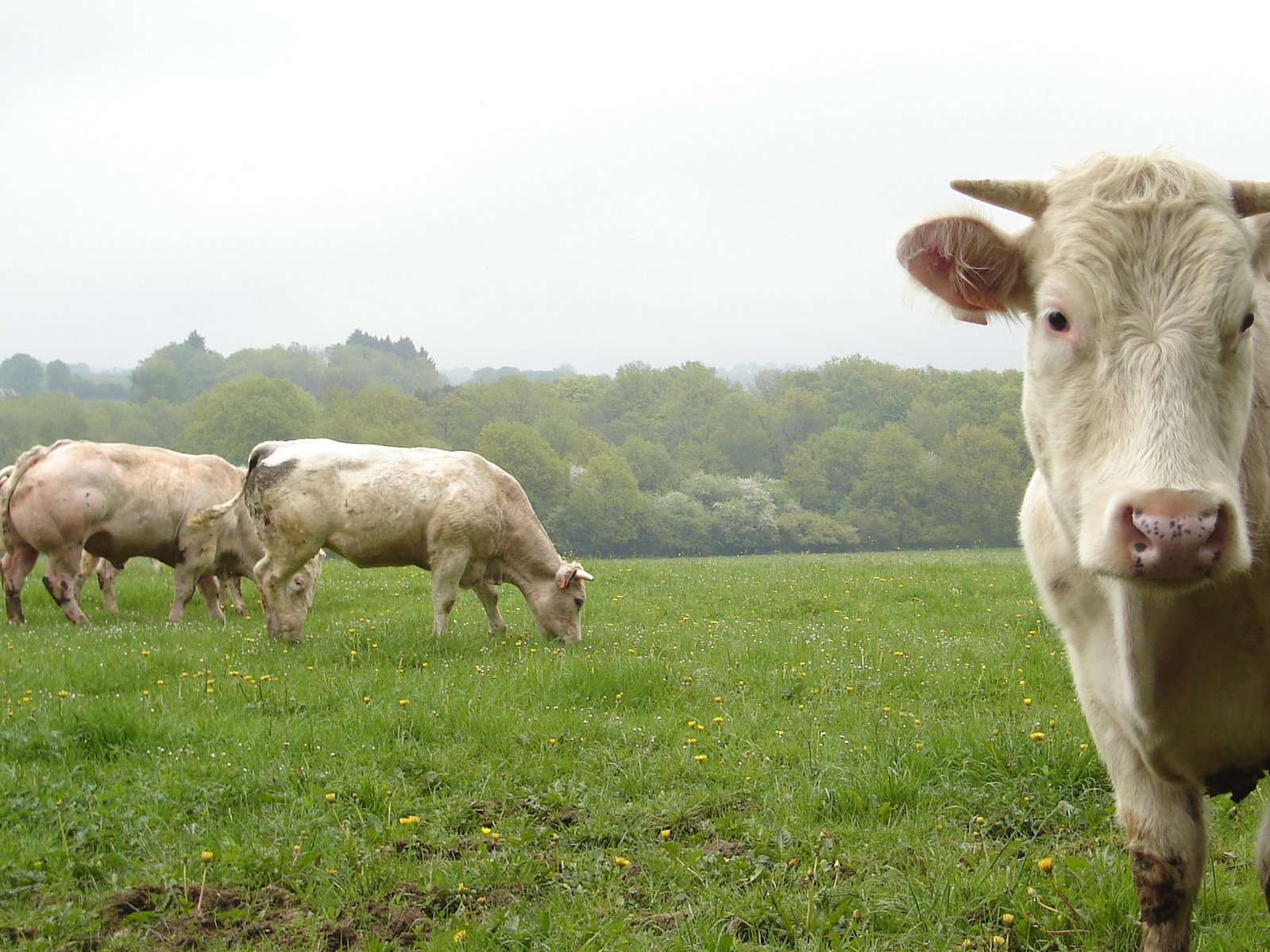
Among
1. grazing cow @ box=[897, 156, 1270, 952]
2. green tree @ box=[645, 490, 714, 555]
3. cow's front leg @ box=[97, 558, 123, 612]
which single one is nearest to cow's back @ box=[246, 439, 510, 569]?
cow's front leg @ box=[97, 558, 123, 612]

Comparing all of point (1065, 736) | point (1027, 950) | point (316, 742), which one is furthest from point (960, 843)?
point (316, 742)

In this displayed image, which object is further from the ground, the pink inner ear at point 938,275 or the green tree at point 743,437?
the pink inner ear at point 938,275

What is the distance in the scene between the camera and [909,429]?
2598 inches

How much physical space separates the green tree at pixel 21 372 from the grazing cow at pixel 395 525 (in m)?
103

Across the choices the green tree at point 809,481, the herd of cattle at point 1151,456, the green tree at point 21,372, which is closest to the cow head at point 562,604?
the herd of cattle at point 1151,456

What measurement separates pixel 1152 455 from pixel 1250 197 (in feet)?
3.58

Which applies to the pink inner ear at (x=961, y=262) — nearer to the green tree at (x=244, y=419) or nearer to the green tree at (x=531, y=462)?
the green tree at (x=531, y=462)

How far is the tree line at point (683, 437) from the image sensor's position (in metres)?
51.8

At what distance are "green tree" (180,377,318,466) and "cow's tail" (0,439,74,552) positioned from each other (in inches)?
1369

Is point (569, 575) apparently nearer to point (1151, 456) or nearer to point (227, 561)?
point (227, 561)

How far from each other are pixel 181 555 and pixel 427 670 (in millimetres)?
6700

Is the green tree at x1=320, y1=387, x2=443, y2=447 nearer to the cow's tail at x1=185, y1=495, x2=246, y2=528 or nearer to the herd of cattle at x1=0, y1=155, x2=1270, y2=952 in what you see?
the cow's tail at x1=185, y1=495, x2=246, y2=528

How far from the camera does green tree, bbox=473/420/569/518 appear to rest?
51.2 meters

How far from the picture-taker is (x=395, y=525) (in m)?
11.4
